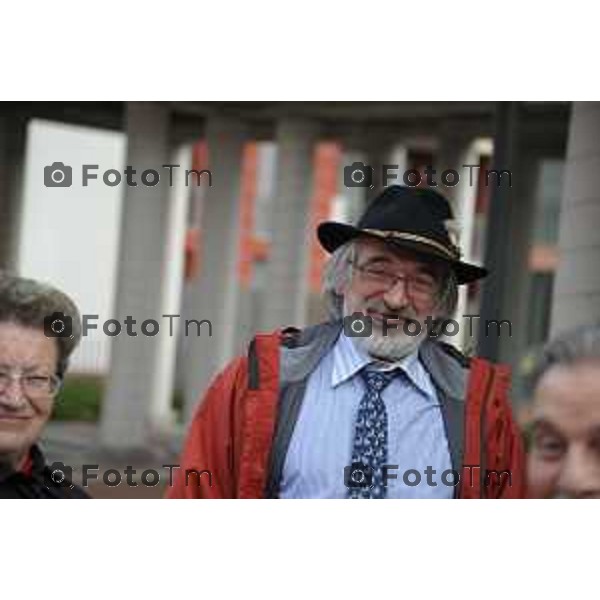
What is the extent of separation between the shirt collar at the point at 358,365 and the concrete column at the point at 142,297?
133 cm

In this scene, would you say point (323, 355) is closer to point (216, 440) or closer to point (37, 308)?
point (216, 440)

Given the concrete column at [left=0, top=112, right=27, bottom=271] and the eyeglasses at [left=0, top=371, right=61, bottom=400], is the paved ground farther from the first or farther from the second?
the concrete column at [left=0, top=112, right=27, bottom=271]

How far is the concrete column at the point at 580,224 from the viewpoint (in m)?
3.60

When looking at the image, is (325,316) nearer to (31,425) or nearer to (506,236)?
(31,425)

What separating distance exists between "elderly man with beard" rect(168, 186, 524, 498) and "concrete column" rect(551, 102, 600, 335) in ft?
2.86

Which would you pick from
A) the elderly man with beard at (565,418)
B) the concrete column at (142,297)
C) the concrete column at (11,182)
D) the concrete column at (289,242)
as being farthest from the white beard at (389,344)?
the concrete column at (289,242)

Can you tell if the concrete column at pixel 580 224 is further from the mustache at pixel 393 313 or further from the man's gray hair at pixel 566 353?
the mustache at pixel 393 313

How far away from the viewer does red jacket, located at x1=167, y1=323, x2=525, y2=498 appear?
101 inches

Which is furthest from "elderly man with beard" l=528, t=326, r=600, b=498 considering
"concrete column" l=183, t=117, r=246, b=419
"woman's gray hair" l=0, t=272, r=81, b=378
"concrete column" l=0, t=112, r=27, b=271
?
"concrete column" l=183, t=117, r=246, b=419

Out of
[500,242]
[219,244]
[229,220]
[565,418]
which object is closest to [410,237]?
[565,418]

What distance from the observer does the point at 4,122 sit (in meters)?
5.32

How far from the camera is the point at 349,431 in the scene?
267cm

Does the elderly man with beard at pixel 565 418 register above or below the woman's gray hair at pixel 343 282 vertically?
below
